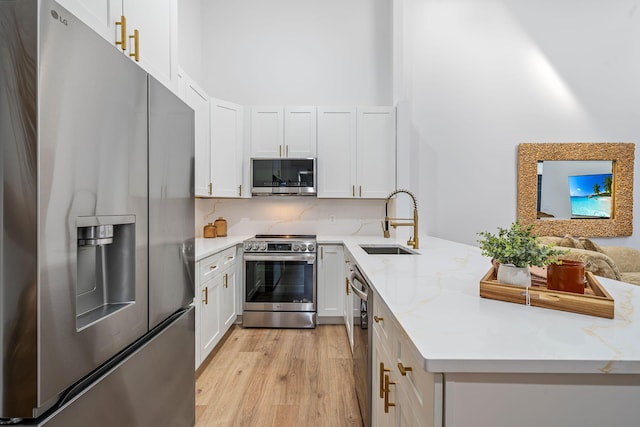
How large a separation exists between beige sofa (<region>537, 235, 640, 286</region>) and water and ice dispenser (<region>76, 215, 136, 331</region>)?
121 inches

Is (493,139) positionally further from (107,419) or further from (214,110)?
(107,419)

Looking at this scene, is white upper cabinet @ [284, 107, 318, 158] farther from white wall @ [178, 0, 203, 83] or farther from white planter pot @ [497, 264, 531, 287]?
white planter pot @ [497, 264, 531, 287]

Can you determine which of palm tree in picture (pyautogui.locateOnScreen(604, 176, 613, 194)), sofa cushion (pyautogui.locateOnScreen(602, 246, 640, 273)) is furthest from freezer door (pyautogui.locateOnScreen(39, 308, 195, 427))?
palm tree in picture (pyautogui.locateOnScreen(604, 176, 613, 194))

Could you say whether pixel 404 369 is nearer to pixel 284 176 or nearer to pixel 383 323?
pixel 383 323

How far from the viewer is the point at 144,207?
1079 mm

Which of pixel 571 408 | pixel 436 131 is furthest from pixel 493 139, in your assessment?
pixel 571 408

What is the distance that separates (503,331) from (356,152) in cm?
280

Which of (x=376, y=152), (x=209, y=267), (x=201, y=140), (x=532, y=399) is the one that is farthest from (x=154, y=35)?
(x=376, y=152)

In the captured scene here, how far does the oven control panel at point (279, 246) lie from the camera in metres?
3.18

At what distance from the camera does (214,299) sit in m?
2.60

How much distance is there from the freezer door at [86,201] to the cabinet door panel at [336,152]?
8.12ft

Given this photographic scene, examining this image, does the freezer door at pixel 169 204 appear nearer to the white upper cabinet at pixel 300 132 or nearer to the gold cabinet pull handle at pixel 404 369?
the gold cabinet pull handle at pixel 404 369

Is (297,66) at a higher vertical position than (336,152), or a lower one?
higher

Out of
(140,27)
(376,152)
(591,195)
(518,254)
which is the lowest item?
(518,254)
